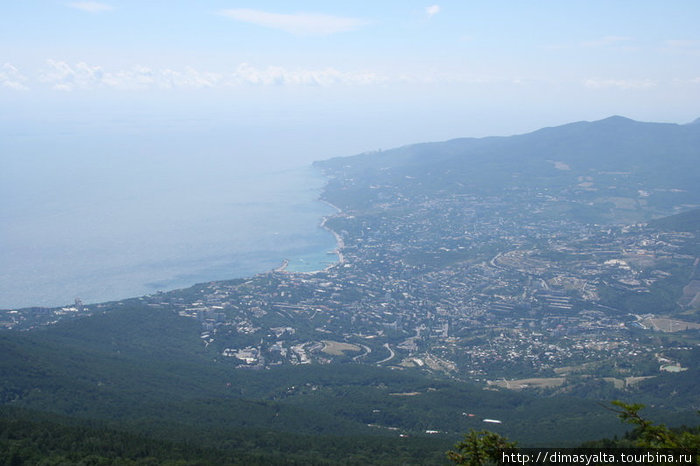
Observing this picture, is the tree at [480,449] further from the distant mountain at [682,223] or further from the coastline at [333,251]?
the distant mountain at [682,223]

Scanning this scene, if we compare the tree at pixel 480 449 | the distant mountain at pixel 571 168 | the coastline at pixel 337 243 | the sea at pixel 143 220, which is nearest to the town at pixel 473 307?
the coastline at pixel 337 243

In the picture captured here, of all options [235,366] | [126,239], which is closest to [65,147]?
[126,239]

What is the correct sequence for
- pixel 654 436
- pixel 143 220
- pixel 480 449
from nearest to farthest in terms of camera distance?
pixel 654 436 < pixel 480 449 < pixel 143 220

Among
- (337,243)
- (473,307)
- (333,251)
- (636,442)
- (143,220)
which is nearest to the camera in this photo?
(636,442)

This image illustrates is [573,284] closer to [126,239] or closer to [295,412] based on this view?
[295,412]

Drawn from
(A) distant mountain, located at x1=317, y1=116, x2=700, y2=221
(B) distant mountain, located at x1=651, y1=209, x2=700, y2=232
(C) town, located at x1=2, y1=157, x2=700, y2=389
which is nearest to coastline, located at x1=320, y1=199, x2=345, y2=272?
(C) town, located at x1=2, y1=157, x2=700, y2=389

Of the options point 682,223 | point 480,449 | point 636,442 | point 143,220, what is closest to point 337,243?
point 143,220

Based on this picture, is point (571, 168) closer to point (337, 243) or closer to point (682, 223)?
point (682, 223)

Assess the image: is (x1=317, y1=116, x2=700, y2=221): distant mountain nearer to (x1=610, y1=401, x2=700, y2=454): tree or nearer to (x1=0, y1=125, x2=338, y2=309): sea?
(x1=0, y1=125, x2=338, y2=309): sea
